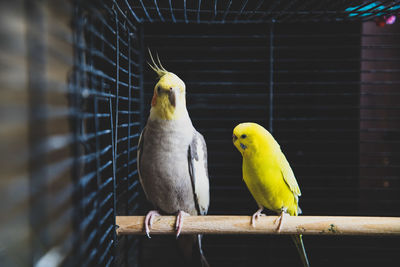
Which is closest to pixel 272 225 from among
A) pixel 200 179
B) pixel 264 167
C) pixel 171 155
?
pixel 264 167

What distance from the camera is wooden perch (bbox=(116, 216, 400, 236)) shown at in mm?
861

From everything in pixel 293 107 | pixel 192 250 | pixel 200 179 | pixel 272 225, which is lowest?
pixel 192 250

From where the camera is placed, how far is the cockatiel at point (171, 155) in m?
0.98

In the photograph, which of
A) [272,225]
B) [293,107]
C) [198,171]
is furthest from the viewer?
[293,107]

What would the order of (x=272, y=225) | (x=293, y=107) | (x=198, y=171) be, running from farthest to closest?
1. (x=293, y=107)
2. (x=198, y=171)
3. (x=272, y=225)

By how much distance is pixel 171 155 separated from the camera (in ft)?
3.27

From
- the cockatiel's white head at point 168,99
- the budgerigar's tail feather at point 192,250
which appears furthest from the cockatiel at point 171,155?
the budgerigar's tail feather at point 192,250

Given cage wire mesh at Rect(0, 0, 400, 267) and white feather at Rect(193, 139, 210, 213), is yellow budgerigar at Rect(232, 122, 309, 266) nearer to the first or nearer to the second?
white feather at Rect(193, 139, 210, 213)

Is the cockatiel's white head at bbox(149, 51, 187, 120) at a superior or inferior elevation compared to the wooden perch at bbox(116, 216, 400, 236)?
superior

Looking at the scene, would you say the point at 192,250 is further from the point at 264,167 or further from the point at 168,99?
the point at 168,99

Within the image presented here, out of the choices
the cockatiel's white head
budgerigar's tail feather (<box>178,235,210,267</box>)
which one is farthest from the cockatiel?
budgerigar's tail feather (<box>178,235,210,267</box>)

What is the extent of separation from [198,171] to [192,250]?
38cm

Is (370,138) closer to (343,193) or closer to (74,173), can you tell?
(343,193)

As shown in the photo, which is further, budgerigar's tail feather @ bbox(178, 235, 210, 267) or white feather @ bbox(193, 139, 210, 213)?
budgerigar's tail feather @ bbox(178, 235, 210, 267)
